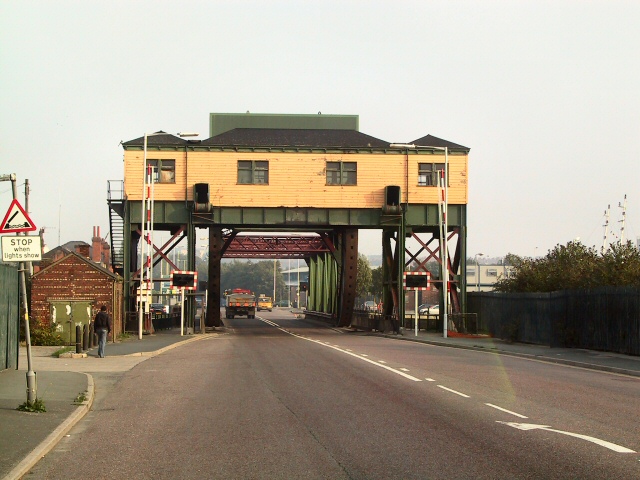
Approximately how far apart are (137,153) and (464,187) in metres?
19.3

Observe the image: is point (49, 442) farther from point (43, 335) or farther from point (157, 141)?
point (157, 141)

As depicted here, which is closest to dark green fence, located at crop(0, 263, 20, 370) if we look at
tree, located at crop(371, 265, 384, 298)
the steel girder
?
the steel girder

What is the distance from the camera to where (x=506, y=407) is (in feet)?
45.6

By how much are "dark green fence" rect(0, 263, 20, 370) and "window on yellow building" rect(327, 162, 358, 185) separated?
30.6 metres

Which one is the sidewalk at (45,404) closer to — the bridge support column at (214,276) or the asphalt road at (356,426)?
the asphalt road at (356,426)

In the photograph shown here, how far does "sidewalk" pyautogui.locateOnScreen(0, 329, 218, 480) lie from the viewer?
9.74 metres

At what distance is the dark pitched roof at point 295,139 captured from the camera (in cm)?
5012

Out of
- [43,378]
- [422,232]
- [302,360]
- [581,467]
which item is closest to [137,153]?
[422,232]

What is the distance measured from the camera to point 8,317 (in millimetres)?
19938

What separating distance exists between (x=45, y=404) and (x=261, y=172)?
3598cm

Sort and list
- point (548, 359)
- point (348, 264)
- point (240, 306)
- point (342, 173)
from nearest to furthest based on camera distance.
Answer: point (548, 359) < point (342, 173) < point (348, 264) < point (240, 306)

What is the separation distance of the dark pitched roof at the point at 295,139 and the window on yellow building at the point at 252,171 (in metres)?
1.07

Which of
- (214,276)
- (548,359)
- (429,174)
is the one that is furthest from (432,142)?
(548,359)

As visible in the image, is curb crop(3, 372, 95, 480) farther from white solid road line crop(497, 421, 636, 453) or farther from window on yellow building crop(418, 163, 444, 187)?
window on yellow building crop(418, 163, 444, 187)
